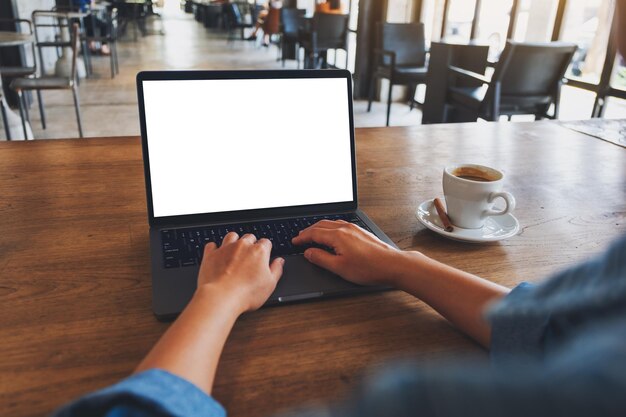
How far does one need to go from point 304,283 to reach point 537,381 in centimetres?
42

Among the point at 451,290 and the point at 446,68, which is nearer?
the point at 451,290

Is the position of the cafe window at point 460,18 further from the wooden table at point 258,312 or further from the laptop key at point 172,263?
the laptop key at point 172,263

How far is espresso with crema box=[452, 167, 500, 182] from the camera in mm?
800

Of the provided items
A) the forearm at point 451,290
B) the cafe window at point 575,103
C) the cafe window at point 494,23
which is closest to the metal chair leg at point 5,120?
the forearm at point 451,290

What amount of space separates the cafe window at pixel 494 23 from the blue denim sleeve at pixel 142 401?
13.7ft

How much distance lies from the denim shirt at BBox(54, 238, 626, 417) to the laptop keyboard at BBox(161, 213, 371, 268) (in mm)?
311

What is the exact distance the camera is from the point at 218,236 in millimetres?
691

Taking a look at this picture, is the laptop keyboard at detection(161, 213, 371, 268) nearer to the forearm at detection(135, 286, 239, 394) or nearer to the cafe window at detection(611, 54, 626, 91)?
the forearm at detection(135, 286, 239, 394)

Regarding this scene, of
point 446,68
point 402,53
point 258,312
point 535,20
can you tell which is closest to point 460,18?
point 402,53

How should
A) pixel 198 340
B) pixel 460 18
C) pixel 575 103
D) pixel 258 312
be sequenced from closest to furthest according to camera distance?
pixel 198 340 → pixel 258 312 → pixel 575 103 → pixel 460 18

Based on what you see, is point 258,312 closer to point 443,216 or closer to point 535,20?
point 443,216

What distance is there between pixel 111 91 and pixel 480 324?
18.0 ft

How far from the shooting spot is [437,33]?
503cm

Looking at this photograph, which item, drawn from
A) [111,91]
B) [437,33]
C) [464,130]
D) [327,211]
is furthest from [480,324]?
[111,91]
